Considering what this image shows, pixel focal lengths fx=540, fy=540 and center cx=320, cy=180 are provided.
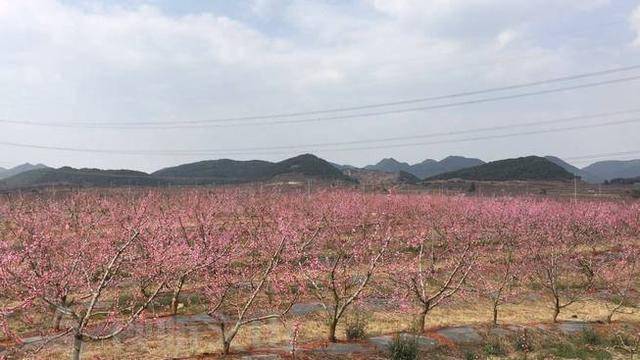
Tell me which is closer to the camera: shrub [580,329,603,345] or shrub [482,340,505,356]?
shrub [482,340,505,356]

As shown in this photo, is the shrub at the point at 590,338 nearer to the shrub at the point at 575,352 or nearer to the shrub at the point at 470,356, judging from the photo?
the shrub at the point at 575,352

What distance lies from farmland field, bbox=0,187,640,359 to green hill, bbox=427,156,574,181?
89.4 meters

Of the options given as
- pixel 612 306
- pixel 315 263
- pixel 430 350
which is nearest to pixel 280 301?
pixel 315 263

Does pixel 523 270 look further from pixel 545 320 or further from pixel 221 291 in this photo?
pixel 221 291

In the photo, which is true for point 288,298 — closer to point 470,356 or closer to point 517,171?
point 470,356

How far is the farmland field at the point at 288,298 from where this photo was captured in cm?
1109

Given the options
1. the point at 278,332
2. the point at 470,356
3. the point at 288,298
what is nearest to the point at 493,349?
the point at 470,356

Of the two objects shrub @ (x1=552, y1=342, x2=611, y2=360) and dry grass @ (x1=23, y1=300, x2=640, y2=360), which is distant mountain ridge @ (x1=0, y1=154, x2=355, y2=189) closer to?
dry grass @ (x1=23, y1=300, x2=640, y2=360)

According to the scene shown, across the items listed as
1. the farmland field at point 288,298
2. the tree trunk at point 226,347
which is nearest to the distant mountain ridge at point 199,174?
the farmland field at point 288,298

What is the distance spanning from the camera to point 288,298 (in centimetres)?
1697

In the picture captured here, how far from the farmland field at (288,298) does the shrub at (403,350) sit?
5 centimetres

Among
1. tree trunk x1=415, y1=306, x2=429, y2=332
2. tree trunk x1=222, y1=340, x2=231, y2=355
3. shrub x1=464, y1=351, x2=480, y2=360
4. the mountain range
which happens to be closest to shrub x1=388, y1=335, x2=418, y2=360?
shrub x1=464, y1=351, x2=480, y2=360

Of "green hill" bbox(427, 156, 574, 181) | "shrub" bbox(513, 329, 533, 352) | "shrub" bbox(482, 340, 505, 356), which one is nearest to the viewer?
"shrub" bbox(482, 340, 505, 356)

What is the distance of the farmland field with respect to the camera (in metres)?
11.1
